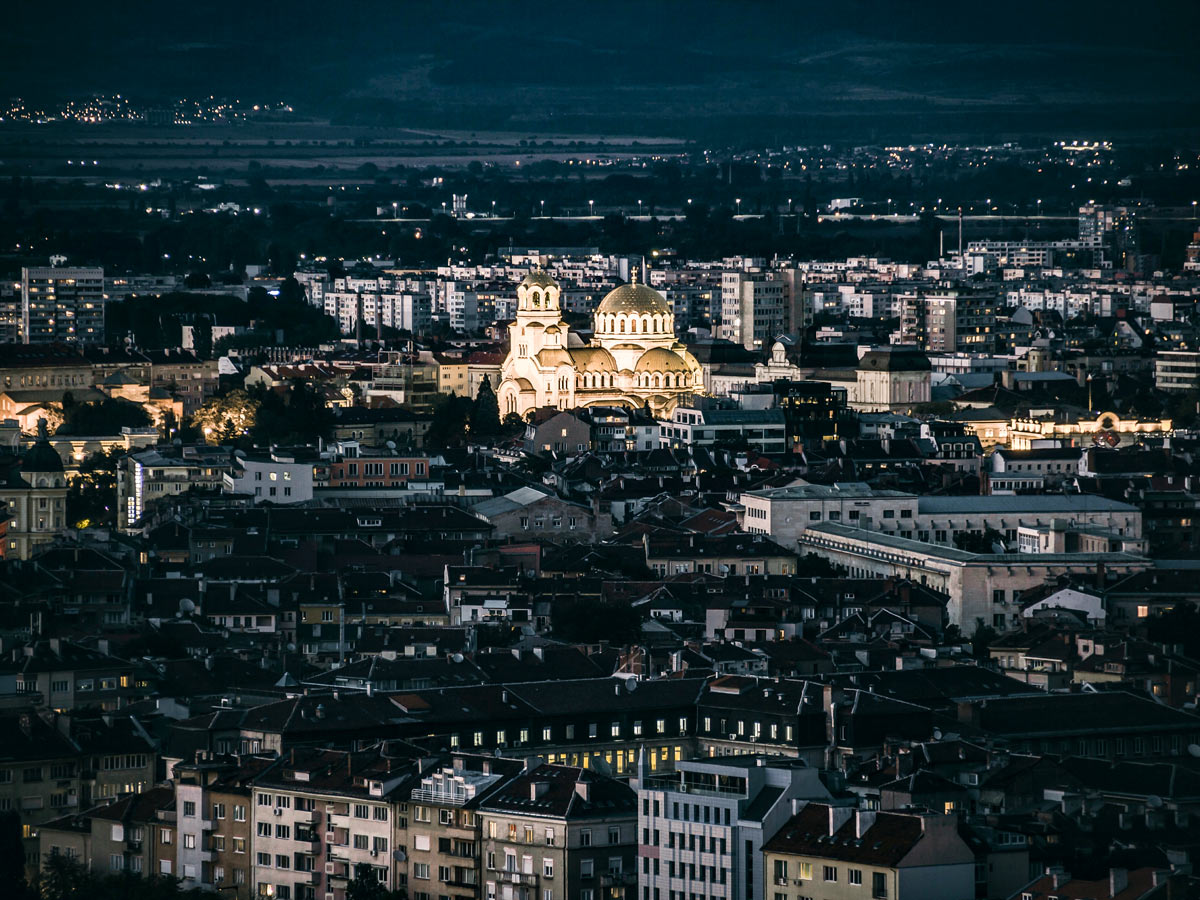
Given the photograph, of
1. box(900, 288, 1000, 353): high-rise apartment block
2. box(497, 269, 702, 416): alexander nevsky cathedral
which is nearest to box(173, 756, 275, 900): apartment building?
box(497, 269, 702, 416): alexander nevsky cathedral

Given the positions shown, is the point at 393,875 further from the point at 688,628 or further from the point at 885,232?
the point at 885,232

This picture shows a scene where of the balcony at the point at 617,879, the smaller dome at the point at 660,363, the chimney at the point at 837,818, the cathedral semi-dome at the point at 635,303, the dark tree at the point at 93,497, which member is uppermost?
the cathedral semi-dome at the point at 635,303

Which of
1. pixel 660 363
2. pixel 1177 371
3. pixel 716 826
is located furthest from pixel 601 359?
pixel 716 826

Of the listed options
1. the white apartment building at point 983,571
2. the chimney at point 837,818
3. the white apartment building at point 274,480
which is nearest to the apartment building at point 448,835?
the chimney at point 837,818

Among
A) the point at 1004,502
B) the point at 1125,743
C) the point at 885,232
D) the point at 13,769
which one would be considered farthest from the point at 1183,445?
the point at 885,232

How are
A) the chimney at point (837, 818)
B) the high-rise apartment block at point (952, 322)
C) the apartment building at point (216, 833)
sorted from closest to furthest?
the chimney at point (837, 818) < the apartment building at point (216, 833) < the high-rise apartment block at point (952, 322)

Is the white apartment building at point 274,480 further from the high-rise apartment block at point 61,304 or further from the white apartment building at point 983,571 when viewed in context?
the high-rise apartment block at point 61,304
